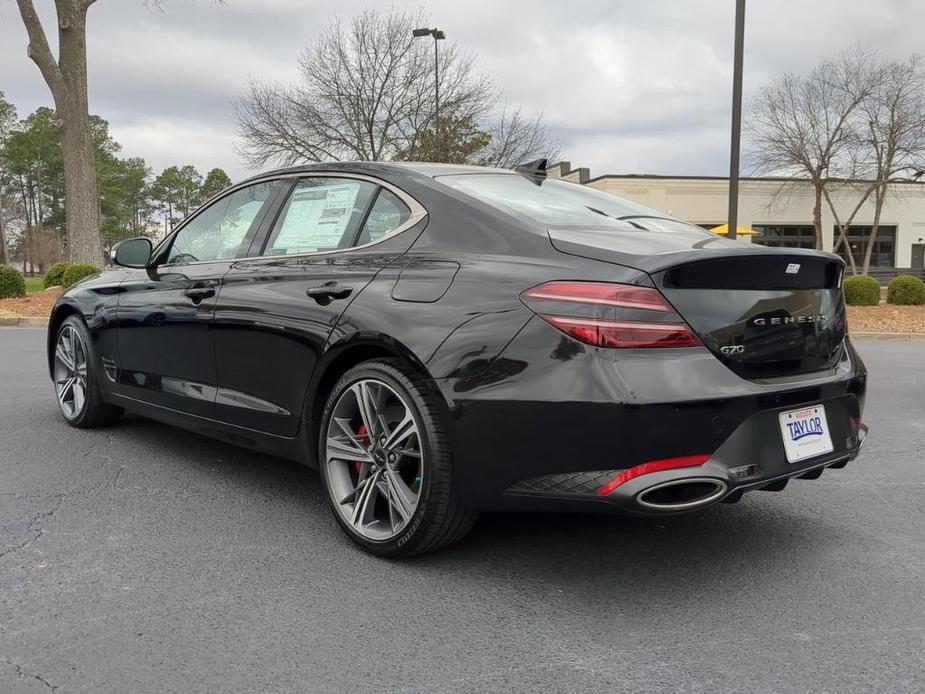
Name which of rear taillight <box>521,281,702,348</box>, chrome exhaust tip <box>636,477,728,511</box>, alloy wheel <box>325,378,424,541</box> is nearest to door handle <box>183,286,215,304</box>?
alloy wheel <box>325,378,424,541</box>

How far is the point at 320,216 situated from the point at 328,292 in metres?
0.55

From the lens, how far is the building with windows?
138 feet

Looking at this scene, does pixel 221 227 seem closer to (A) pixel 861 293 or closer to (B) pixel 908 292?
(A) pixel 861 293

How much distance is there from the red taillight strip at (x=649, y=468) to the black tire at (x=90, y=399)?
11.9 ft

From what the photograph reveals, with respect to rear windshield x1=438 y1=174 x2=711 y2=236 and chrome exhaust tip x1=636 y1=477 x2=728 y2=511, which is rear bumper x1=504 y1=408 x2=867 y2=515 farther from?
rear windshield x1=438 y1=174 x2=711 y2=236

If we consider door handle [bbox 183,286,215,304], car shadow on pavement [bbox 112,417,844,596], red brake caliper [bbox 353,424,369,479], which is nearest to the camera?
car shadow on pavement [bbox 112,417,844,596]

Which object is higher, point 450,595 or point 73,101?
point 73,101

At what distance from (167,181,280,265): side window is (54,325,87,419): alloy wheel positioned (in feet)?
3.65

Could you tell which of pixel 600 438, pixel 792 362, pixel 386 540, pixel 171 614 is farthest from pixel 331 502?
pixel 792 362

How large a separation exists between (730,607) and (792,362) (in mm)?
892

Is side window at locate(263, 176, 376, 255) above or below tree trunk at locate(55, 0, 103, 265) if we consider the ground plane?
below

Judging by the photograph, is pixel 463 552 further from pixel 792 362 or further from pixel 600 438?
pixel 792 362

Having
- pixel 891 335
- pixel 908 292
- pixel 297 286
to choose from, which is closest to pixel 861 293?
pixel 908 292

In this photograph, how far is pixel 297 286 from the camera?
3486 mm
